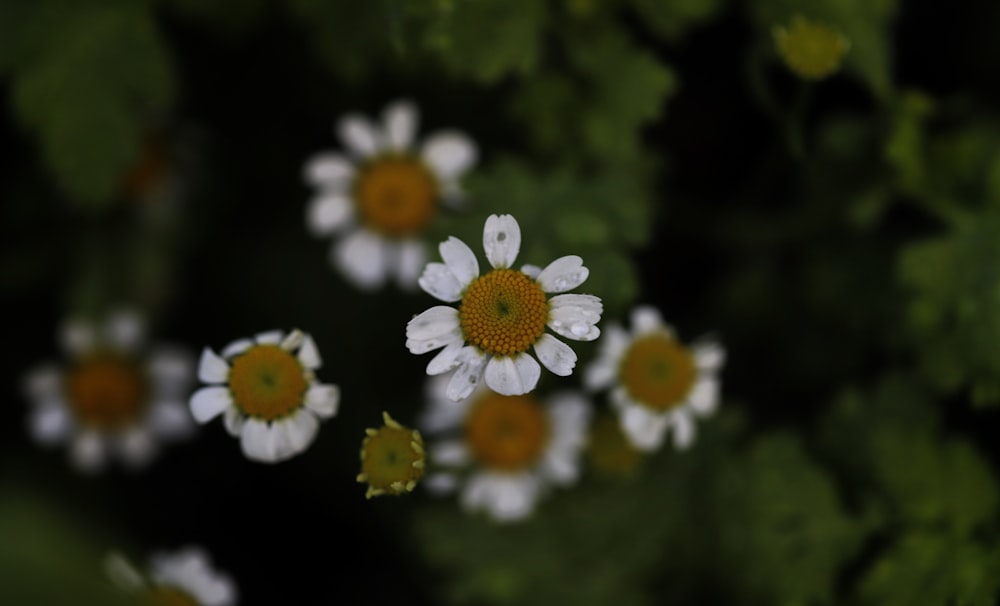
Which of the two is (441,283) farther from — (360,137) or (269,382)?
(360,137)

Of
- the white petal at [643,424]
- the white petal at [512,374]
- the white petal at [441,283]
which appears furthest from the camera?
the white petal at [643,424]

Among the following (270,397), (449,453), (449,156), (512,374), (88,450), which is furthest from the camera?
(88,450)

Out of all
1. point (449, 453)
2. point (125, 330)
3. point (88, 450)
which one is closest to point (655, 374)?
point (449, 453)

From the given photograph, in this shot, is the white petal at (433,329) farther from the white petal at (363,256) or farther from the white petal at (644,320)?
the white petal at (363,256)

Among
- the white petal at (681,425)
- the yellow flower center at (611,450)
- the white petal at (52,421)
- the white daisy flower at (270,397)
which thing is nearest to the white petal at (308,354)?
the white daisy flower at (270,397)

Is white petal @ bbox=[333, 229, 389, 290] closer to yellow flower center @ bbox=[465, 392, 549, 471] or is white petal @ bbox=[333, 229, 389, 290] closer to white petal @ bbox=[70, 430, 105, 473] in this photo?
yellow flower center @ bbox=[465, 392, 549, 471]

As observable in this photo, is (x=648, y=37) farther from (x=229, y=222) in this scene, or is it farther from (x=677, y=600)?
(x=677, y=600)
